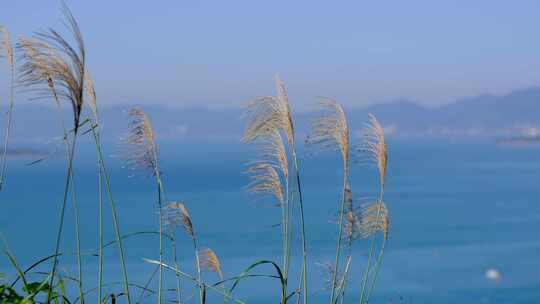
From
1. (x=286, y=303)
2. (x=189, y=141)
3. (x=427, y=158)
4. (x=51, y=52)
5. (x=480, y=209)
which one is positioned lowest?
(x=189, y=141)

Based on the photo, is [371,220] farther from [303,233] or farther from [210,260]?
[210,260]

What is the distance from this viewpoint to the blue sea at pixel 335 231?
30641mm

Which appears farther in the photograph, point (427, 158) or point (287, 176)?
point (427, 158)

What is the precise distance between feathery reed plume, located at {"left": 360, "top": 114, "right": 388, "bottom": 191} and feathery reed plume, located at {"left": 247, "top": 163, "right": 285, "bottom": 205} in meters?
0.25

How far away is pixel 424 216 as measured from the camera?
48.7m

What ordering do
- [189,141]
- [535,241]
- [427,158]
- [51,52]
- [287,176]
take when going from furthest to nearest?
[189,141], [427,158], [535,241], [287,176], [51,52]

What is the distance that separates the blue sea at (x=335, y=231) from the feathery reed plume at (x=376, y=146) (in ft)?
41.2

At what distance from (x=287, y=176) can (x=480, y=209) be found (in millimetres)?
51647

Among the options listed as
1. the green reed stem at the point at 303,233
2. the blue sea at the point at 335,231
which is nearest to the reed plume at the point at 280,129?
the green reed stem at the point at 303,233

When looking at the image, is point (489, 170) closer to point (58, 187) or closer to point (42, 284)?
point (58, 187)

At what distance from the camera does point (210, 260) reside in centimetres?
254

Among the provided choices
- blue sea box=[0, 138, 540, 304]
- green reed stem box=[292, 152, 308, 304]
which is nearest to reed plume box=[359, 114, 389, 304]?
green reed stem box=[292, 152, 308, 304]

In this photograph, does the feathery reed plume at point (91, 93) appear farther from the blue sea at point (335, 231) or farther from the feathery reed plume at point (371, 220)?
the blue sea at point (335, 231)

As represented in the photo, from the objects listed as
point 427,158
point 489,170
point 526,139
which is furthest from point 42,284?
point 526,139
